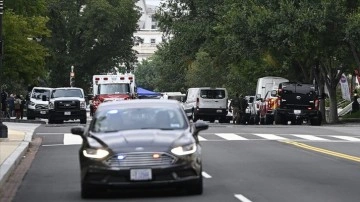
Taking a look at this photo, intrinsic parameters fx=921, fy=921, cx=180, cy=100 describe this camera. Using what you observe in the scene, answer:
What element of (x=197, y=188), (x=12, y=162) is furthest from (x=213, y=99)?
(x=197, y=188)

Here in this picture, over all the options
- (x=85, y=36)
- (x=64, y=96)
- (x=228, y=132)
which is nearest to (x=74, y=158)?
(x=228, y=132)

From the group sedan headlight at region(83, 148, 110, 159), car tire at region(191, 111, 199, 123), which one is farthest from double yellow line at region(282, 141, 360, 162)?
car tire at region(191, 111, 199, 123)

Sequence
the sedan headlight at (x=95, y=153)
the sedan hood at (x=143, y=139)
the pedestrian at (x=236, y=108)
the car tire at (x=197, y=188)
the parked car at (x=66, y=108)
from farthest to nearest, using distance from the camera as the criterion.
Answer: the pedestrian at (x=236, y=108) < the parked car at (x=66, y=108) < the car tire at (x=197, y=188) < the sedan headlight at (x=95, y=153) < the sedan hood at (x=143, y=139)

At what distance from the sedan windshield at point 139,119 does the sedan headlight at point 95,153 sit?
87cm

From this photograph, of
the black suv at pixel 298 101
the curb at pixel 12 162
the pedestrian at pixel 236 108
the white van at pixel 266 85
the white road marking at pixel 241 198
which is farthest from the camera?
the white van at pixel 266 85

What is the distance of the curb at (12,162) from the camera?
17.4 metres

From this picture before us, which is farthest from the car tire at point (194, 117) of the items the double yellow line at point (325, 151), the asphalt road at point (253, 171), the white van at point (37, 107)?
the double yellow line at point (325, 151)

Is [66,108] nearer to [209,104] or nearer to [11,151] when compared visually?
[209,104]

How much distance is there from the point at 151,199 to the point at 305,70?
1777 inches

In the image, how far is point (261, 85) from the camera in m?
53.7

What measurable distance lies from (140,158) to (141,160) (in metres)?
0.03

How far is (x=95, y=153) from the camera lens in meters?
13.8

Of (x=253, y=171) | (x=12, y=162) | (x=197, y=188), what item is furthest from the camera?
(x=12, y=162)

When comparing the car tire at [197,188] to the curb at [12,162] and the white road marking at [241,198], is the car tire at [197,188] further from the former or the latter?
the curb at [12,162]
